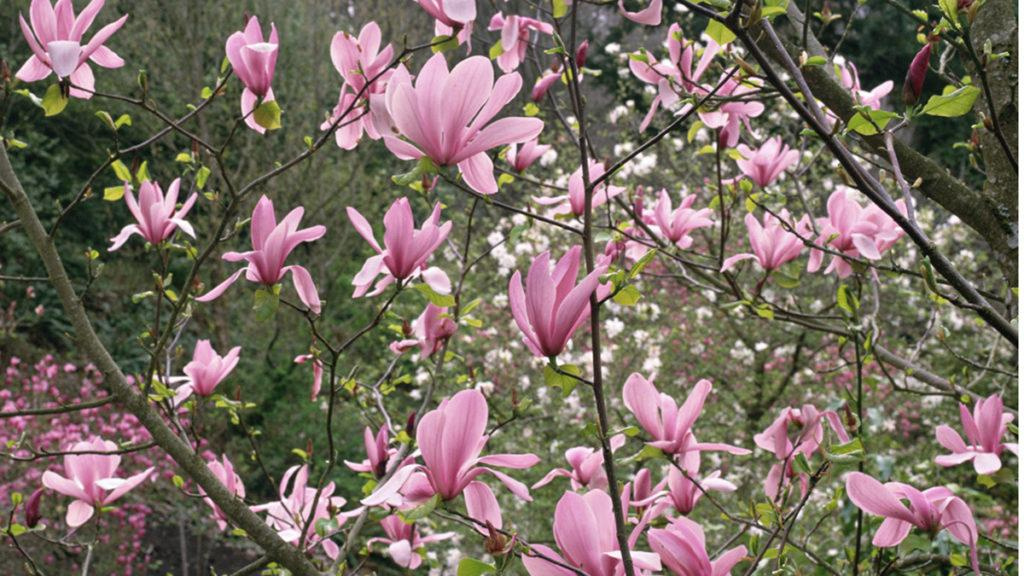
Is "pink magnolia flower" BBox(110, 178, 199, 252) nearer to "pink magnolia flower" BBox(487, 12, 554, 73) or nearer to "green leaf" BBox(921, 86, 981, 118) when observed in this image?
"pink magnolia flower" BBox(487, 12, 554, 73)

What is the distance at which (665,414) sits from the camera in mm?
934

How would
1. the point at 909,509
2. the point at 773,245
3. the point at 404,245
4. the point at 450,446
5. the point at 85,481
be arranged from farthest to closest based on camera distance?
1. the point at 773,245
2. the point at 85,481
3. the point at 404,245
4. the point at 909,509
5. the point at 450,446

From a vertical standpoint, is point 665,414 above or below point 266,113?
below

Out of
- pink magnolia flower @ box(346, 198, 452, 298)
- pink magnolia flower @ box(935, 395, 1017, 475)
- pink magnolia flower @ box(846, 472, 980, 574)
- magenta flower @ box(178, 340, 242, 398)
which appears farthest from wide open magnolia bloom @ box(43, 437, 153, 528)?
pink magnolia flower @ box(935, 395, 1017, 475)

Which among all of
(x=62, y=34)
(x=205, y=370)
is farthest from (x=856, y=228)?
(x=62, y=34)

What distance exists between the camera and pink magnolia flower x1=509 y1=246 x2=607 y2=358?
0.72m

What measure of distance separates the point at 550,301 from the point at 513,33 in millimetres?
555

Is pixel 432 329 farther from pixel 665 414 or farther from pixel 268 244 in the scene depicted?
pixel 665 414

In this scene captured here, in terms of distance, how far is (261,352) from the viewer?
6223 mm

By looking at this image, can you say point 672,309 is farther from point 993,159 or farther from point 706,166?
point 993,159

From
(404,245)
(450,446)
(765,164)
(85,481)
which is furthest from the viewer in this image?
(765,164)

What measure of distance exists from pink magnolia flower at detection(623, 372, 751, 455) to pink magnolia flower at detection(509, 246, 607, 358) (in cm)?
18

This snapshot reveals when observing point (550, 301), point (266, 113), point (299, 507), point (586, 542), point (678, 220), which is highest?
point (678, 220)

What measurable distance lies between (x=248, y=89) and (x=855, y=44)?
894 cm
